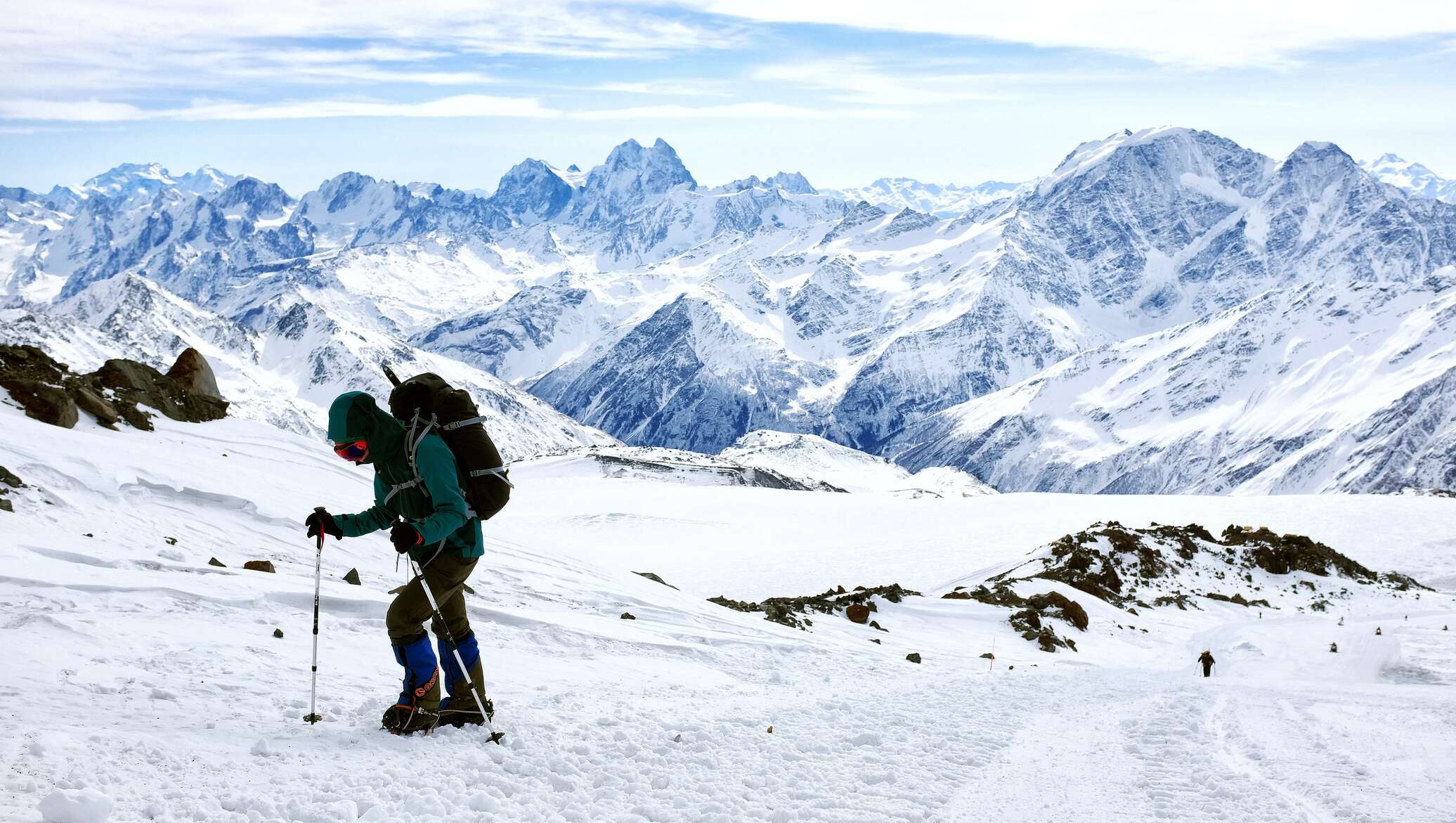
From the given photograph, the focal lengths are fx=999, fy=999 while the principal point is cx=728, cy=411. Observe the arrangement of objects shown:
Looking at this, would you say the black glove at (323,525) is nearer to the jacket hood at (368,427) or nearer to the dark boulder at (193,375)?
the jacket hood at (368,427)

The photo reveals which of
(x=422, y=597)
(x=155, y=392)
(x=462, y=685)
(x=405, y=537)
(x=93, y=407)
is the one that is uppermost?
(x=405, y=537)

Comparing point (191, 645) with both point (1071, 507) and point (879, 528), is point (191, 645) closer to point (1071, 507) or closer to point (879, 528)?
point (879, 528)

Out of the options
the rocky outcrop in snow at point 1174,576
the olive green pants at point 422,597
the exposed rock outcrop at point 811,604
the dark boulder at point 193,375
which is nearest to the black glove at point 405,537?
the olive green pants at point 422,597

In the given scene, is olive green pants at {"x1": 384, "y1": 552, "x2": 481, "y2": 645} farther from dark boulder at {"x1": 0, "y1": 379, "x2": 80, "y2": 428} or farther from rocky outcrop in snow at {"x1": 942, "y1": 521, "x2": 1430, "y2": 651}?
rocky outcrop in snow at {"x1": 942, "y1": 521, "x2": 1430, "y2": 651}

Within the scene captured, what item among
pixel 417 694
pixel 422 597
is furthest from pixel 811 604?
pixel 422 597

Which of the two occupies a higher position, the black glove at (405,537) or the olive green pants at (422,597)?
the black glove at (405,537)

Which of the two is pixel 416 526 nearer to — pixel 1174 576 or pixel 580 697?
pixel 580 697

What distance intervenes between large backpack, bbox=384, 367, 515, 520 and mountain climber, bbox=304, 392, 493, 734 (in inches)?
5.0

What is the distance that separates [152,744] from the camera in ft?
25.4

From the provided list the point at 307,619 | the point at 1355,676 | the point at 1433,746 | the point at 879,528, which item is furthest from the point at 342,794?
the point at 879,528

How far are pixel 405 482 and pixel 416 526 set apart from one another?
63cm

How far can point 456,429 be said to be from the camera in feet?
29.0

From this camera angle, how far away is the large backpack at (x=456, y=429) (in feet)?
28.7

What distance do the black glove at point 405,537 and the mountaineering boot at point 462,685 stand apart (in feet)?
4.99
